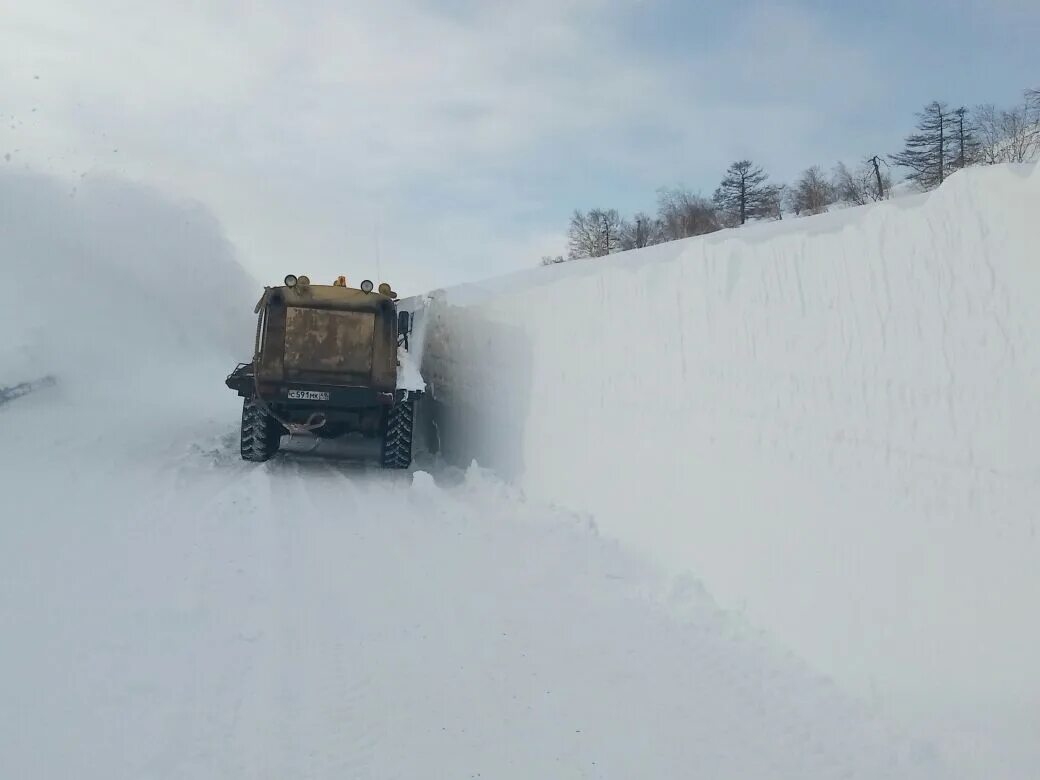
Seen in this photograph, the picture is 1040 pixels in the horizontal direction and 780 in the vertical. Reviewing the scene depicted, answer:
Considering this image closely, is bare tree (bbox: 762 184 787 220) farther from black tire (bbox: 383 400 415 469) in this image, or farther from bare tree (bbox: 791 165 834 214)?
black tire (bbox: 383 400 415 469)

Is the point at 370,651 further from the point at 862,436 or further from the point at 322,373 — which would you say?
the point at 322,373

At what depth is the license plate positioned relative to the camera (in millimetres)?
10945

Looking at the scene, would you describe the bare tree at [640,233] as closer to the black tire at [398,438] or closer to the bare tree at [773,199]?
the bare tree at [773,199]

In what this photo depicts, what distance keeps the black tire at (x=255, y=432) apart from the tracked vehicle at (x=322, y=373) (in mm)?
14

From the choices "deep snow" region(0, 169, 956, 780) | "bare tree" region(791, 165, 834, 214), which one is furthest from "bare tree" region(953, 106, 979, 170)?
"deep snow" region(0, 169, 956, 780)

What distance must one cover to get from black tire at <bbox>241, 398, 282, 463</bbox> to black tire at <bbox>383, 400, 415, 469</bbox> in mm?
1634

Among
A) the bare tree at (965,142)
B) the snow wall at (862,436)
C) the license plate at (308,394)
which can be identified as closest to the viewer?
the snow wall at (862,436)

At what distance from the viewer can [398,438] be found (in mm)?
11297

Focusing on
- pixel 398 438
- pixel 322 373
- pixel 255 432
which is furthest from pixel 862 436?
pixel 255 432

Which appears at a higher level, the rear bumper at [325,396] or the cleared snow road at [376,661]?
the rear bumper at [325,396]

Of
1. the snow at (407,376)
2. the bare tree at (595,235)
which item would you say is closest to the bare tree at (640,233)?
the bare tree at (595,235)

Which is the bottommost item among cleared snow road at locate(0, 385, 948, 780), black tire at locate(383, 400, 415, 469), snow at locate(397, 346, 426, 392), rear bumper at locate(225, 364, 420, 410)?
cleared snow road at locate(0, 385, 948, 780)

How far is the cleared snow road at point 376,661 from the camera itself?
3.31m

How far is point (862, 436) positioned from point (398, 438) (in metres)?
8.04
